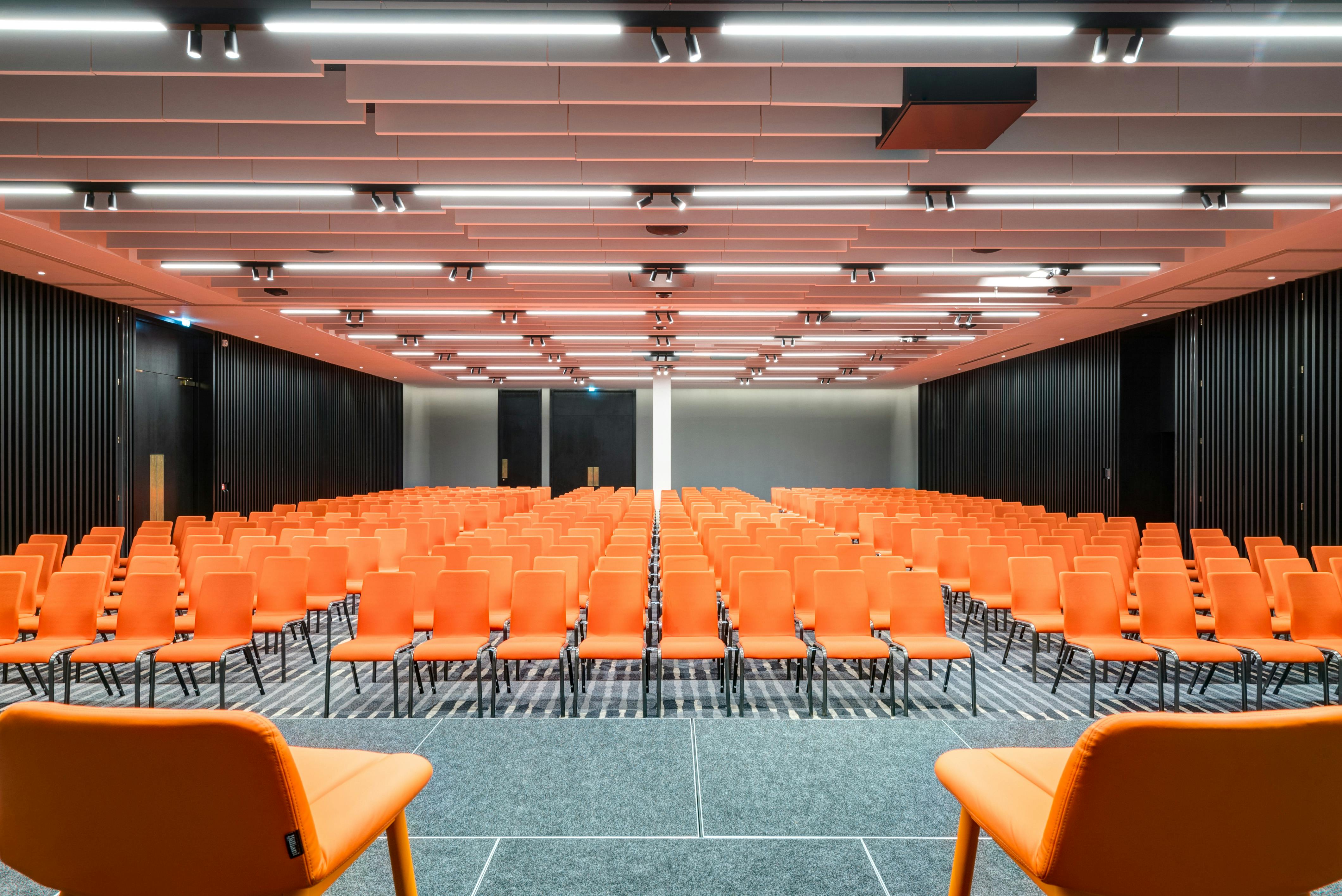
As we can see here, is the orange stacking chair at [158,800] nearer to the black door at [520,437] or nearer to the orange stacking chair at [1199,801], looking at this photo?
the orange stacking chair at [1199,801]

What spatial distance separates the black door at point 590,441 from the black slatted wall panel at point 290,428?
18.7 ft

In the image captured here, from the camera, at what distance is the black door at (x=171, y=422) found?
1180 centimetres

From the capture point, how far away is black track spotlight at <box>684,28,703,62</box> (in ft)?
12.6

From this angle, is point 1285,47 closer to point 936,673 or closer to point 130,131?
point 936,673

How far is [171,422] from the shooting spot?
1276 cm

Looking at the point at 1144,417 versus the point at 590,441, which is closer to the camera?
the point at 1144,417

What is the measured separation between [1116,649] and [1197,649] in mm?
511

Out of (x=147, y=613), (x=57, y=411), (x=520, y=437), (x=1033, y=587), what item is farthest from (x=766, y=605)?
(x=520, y=437)

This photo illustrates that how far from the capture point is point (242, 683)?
5469 mm

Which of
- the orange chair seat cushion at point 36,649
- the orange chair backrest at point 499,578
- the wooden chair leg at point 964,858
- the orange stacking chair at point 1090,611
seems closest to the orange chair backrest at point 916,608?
the orange stacking chair at point 1090,611

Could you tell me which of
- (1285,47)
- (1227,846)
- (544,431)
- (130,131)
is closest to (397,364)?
(544,431)

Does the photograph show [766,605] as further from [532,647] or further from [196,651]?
[196,651]

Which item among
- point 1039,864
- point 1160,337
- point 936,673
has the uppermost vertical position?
point 1160,337

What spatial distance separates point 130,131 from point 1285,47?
25.7 ft
